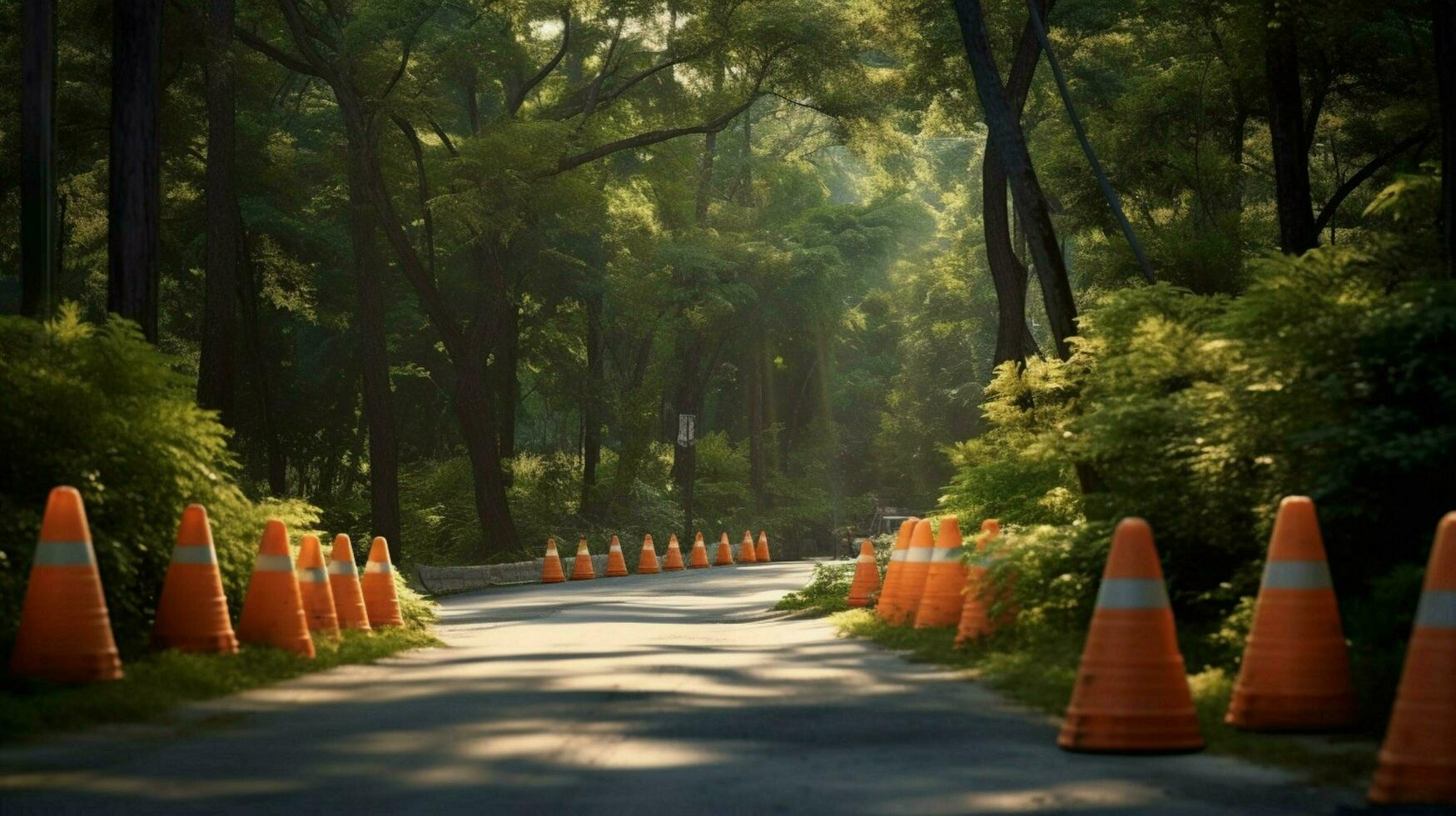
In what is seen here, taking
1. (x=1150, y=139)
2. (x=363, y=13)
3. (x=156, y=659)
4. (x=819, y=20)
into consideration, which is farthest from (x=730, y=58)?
(x=156, y=659)

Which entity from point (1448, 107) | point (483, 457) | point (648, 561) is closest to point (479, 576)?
point (483, 457)

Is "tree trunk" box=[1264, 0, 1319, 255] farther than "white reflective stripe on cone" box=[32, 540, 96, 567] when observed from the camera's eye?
Yes

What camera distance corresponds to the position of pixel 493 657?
1549 centimetres

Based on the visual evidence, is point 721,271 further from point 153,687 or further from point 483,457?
point 153,687

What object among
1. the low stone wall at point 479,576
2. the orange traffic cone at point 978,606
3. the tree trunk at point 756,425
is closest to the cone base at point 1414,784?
the orange traffic cone at point 978,606

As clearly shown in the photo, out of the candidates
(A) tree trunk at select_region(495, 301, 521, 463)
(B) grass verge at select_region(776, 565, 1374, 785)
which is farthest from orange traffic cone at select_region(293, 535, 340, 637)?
(A) tree trunk at select_region(495, 301, 521, 463)

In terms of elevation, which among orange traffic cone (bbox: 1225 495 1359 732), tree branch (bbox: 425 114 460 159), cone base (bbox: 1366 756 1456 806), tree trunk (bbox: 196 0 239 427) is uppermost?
tree branch (bbox: 425 114 460 159)

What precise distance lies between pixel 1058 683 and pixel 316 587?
255 inches

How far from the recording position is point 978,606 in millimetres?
15422

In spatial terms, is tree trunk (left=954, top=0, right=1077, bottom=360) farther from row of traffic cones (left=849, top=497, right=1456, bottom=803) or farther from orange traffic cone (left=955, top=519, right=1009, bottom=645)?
row of traffic cones (left=849, top=497, right=1456, bottom=803)

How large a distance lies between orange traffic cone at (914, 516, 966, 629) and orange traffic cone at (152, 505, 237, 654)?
6.73 metres

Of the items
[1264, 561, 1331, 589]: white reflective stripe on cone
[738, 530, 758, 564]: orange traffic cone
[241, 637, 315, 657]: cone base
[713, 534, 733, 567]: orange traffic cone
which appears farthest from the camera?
[738, 530, 758, 564]: orange traffic cone

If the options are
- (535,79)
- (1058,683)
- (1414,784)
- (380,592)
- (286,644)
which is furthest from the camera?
(535,79)

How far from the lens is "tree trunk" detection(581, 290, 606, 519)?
55.8 meters
